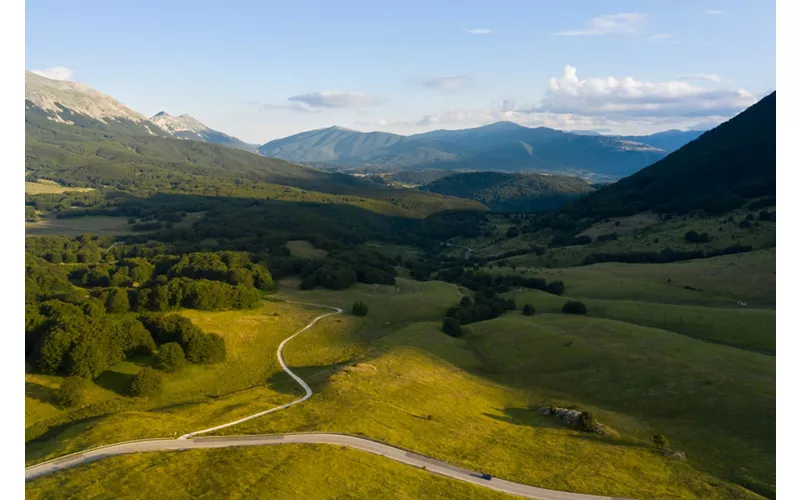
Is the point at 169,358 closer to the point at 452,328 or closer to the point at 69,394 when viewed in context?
the point at 69,394

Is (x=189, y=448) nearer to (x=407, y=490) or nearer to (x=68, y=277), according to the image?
(x=407, y=490)

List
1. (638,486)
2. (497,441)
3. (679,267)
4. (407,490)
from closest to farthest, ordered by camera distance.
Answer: (407,490), (638,486), (497,441), (679,267)

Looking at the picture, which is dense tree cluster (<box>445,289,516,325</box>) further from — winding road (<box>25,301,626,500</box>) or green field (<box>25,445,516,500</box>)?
green field (<box>25,445,516,500</box>)

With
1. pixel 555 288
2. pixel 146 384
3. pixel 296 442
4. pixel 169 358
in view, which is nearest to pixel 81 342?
pixel 146 384

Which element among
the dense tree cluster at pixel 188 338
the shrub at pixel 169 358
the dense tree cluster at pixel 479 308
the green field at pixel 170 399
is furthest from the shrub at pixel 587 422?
the shrub at pixel 169 358

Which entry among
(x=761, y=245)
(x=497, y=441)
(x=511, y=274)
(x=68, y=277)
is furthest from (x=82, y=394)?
(x=761, y=245)

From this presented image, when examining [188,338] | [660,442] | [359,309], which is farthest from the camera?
[359,309]

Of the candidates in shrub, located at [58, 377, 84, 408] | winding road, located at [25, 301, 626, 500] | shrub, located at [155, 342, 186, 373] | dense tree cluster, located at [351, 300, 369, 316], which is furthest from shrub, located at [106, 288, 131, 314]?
winding road, located at [25, 301, 626, 500]
